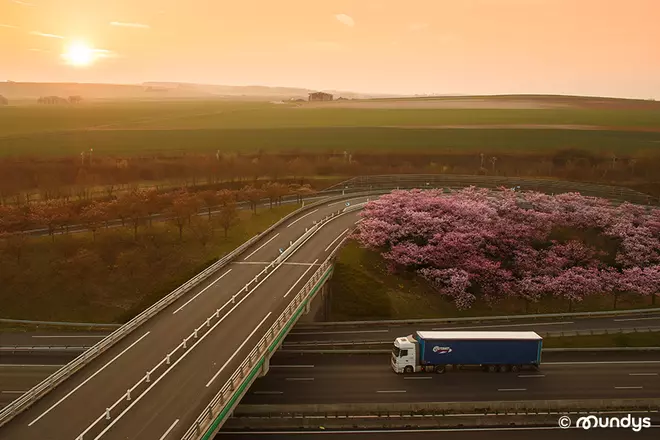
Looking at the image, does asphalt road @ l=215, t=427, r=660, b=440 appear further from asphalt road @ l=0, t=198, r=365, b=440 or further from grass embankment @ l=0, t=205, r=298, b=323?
grass embankment @ l=0, t=205, r=298, b=323

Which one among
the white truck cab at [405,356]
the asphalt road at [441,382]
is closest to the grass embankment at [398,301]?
the asphalt road at [441,382]

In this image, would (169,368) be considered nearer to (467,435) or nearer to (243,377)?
(243,377)

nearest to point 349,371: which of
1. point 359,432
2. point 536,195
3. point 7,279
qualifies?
point 359,432

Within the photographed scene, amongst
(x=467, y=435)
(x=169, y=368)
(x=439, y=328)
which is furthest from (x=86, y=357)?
(x=439, y=328)

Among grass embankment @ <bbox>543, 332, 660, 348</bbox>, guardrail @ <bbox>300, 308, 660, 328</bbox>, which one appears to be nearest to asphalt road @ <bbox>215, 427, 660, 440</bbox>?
grass embankment @ <bbox>543, 332, 660, 348</bbox>

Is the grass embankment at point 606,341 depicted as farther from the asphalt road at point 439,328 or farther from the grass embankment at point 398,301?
the grass embankment at point 398,301
